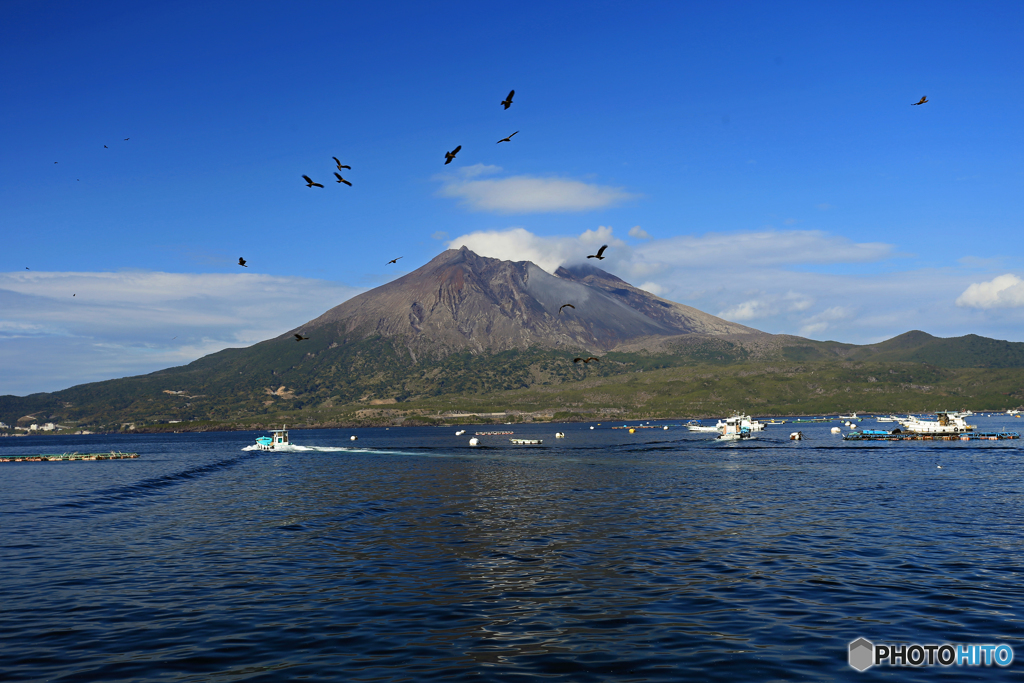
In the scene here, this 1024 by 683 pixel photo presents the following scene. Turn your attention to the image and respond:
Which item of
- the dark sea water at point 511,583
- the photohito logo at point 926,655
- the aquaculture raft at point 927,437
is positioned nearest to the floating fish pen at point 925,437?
the aquaculture raft at point 927,437

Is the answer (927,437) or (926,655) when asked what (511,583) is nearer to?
(926,655)

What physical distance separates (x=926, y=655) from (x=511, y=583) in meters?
19.7

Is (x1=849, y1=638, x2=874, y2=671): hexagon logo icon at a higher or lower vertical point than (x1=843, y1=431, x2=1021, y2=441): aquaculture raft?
higher

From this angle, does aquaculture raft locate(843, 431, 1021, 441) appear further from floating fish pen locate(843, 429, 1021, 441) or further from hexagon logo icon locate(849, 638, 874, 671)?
hexagon logo icon locate(849, 638, 874, 671)

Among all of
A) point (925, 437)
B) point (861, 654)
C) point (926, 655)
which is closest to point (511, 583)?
point (861, 654)

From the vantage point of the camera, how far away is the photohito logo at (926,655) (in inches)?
971

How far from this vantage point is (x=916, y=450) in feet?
491

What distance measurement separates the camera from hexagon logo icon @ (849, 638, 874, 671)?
24312 millimetres

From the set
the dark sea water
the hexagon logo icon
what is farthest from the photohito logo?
the dark sea water

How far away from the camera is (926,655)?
25453mm

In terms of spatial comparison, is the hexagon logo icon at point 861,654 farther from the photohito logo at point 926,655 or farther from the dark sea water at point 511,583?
the dark sea water at point 511,583

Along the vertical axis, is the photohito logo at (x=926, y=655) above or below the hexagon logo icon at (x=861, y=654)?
below

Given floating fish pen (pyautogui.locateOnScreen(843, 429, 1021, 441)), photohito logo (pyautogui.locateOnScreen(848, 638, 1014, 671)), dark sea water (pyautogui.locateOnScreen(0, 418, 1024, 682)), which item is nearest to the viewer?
photohito logo (pyautogui.locateOnScreen(848, 638, 1014, 671))

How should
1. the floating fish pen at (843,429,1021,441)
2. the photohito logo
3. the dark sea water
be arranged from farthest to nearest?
1. the floating fish pen at (843,429,1021,441)
2. the dark sea water
3. the photohito logo
